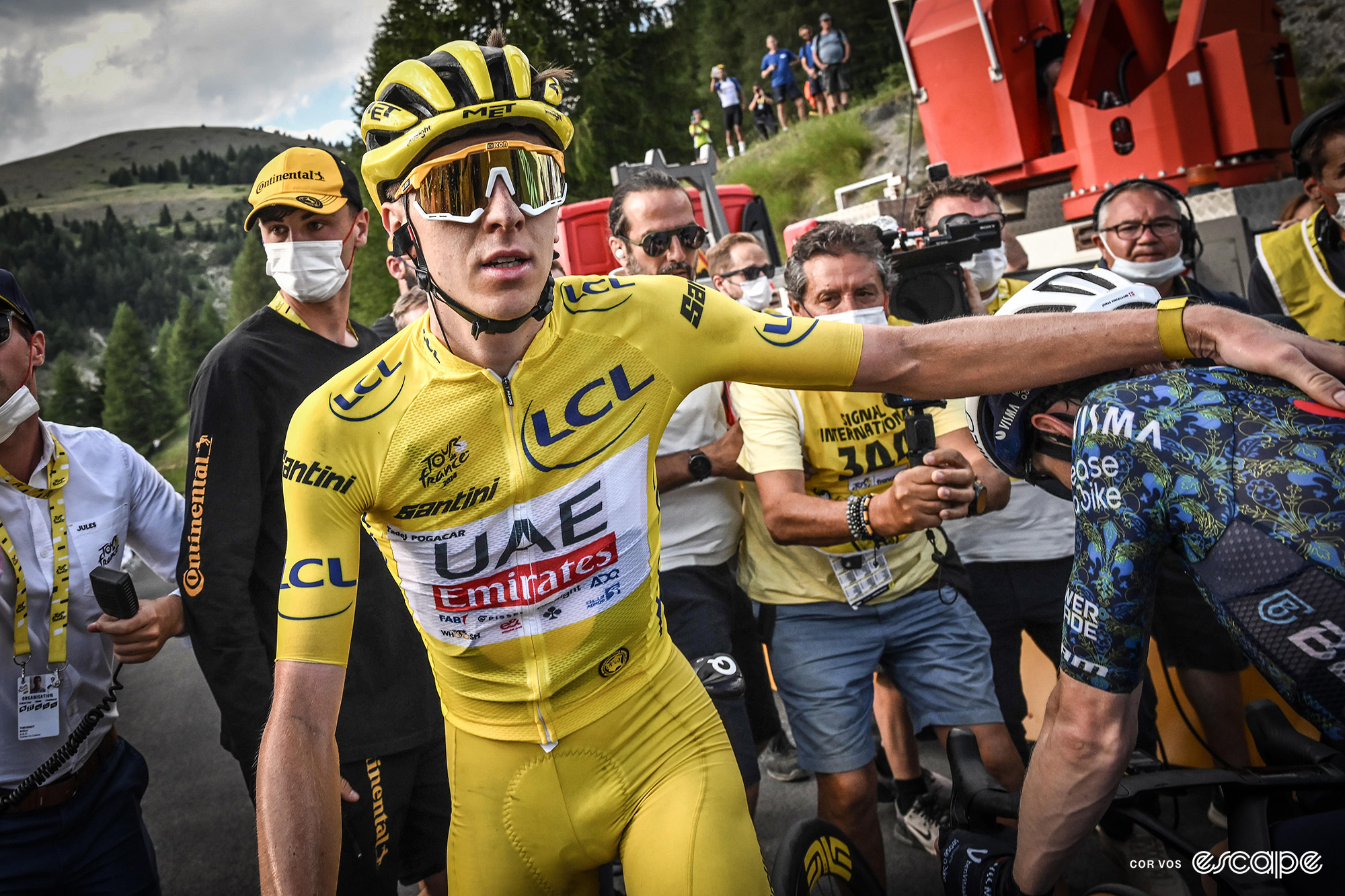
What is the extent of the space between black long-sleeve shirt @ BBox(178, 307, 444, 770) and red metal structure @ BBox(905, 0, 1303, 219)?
26.7ft

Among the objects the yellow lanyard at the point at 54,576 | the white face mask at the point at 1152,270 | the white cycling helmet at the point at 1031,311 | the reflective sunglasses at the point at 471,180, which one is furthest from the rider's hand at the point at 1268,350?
the yellow lanyard at the point at 54,576

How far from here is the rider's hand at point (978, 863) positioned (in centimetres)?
245

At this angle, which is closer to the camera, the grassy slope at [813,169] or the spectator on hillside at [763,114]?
the grassy slope at [813,169]

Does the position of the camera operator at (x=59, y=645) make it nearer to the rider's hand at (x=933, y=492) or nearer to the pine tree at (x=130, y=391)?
the rider's hand at (x=933, y=492)

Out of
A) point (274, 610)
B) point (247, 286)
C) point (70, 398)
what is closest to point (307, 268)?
point (274, 610)

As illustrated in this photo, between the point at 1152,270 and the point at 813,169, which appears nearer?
the point at 1152,270

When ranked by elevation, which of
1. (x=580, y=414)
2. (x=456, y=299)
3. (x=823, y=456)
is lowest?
(x=823, y=456)

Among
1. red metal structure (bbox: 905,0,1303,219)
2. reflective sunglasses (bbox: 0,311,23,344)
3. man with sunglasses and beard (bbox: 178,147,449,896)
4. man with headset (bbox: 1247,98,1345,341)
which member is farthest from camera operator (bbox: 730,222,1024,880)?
red metal structure (bbox: 905,0,1303,219)

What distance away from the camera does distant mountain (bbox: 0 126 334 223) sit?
22375 mm

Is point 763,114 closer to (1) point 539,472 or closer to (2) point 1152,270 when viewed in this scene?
(2) point 1152,270

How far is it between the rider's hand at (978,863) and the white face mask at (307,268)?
288 cm

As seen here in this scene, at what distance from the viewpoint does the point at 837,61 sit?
76.7 feet

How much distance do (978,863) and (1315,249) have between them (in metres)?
3.82

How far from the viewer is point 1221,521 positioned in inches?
72.3
